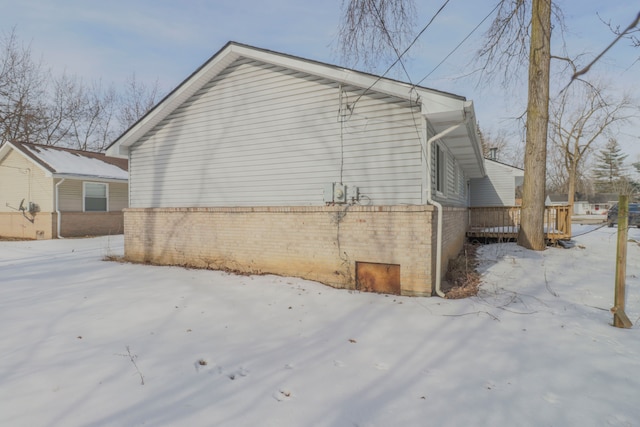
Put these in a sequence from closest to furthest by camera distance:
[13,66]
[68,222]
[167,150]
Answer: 1. [167,150]
2. [68,222]
3. [13,66]

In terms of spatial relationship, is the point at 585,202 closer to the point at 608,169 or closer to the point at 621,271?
the point at 608,169

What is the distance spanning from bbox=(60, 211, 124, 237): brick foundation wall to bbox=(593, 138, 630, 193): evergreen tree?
256ft

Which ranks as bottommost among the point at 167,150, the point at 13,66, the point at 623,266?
the point at 623,266

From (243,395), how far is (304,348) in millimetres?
1125

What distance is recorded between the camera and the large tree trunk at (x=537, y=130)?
33.2 feet

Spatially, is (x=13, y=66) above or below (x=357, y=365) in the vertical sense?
above

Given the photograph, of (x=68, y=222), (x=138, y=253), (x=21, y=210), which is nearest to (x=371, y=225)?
(x=138, y=253)

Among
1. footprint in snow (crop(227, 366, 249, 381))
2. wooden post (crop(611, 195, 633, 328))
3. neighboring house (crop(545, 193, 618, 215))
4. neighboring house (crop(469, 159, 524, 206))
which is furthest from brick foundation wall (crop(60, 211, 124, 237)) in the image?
neighboring house (crop(545, 193, 618, 215))

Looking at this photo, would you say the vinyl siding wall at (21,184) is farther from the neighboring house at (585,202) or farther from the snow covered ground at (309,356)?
the neighboring house at (585,202)

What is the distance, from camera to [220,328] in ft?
14.5

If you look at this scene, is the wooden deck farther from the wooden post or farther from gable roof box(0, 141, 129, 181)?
gable roof box(0, 141, 129, 181)

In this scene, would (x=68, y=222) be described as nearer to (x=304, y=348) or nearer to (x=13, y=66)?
(x=13, y=66)

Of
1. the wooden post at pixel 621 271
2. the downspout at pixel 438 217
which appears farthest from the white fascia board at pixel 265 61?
the wooden post at pixel 621 271

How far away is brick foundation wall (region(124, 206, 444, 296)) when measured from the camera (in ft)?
19.3
